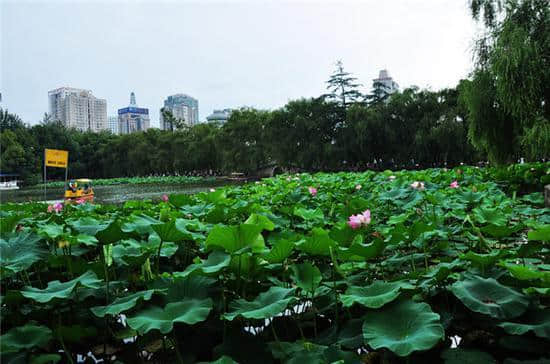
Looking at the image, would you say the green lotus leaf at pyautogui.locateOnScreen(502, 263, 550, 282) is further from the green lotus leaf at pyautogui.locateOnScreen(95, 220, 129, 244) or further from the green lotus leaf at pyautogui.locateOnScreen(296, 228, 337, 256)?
the green lotus leaf at pyautogui.locateOnScreen(95, 220, 129, 244)

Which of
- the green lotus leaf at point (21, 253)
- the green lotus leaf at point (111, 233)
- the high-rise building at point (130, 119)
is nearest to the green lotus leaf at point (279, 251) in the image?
the green lotus leaf at point (111, 233)

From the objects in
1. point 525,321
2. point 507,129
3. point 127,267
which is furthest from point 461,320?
point 507,129

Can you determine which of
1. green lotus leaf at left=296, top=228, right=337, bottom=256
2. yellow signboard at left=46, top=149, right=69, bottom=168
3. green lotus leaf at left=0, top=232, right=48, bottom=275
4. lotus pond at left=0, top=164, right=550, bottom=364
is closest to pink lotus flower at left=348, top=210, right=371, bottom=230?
lotus pond at left=0, top=164, right=550, bottom=364

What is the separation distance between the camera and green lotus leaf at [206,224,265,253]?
1.02 metres

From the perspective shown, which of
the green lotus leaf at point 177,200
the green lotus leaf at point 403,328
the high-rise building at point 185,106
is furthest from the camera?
the high-rise building at point 185,106

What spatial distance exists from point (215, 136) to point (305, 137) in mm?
8960

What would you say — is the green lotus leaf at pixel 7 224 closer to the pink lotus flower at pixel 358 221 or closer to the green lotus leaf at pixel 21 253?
the green lotus leaf at pixel 21 253

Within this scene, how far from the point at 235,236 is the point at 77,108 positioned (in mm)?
60173

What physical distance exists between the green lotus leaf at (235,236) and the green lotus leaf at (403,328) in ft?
1.15

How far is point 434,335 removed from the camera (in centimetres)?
72

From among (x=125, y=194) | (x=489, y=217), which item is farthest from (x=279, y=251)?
(x=125, y=194)

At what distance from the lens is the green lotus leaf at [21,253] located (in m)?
1.05

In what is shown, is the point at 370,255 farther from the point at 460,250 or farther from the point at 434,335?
the point at 460,250

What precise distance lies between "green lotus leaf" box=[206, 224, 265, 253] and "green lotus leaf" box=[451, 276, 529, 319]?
0.48m
